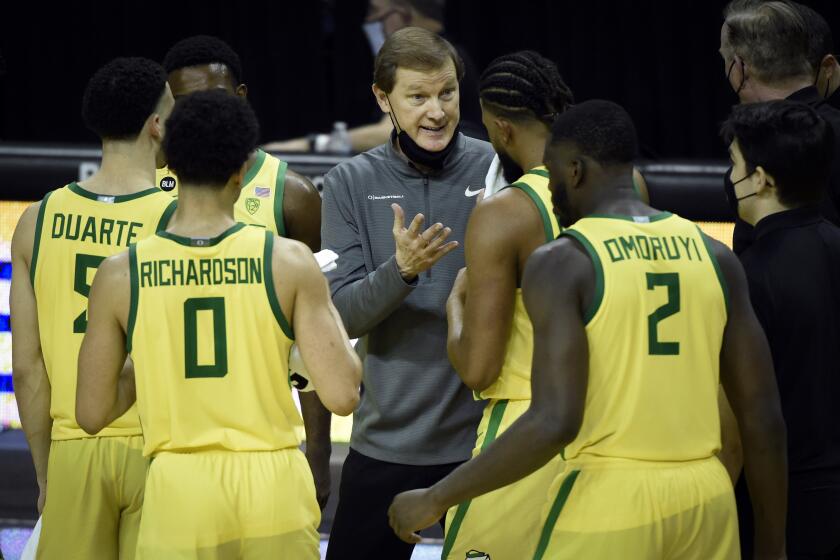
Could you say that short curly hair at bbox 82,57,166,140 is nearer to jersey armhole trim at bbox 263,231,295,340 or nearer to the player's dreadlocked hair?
jersey armhole trim at bbox 263,231,295,340

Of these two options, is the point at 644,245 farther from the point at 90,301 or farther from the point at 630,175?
the point at 90,301

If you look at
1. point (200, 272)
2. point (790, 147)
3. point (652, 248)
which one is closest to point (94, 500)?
point (200, 272)

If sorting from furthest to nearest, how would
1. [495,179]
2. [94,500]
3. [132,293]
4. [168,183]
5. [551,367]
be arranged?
[168,183] → [495,179] → [94,500] → [132,293] → [551,367]

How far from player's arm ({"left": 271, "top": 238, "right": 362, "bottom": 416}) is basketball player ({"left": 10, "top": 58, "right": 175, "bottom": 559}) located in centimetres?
60

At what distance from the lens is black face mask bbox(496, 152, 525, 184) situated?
3.38m

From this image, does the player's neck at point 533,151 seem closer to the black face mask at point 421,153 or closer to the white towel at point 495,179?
the white towel at point 495,179

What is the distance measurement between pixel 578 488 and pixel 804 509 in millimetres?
684

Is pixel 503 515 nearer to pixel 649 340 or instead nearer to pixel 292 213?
pixel 649 340

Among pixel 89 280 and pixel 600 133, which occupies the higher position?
pixel 600 133

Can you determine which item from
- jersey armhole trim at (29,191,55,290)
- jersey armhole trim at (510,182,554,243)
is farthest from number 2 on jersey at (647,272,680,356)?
jersey armhole trim at (29,191,55,290)

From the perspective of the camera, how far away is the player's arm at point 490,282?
3082mm

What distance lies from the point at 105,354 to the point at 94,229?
54 cm

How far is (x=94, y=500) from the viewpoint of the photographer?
3316 millimetres

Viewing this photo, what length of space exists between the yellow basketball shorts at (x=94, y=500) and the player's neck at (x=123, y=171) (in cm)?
64
